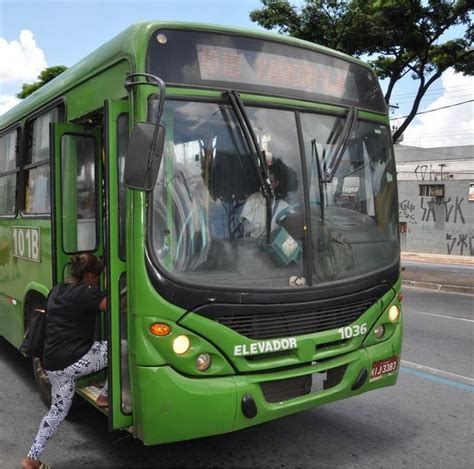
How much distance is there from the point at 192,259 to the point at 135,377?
75cm

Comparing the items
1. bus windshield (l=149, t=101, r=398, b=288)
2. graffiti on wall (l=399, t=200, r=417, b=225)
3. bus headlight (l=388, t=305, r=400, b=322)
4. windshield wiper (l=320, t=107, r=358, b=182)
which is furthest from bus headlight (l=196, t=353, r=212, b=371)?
graffiti on wall (l=399, t=200, r=417, b=225)

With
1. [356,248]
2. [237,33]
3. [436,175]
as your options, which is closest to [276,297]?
[356,248]

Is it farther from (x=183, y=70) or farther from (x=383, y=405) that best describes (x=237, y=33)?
(x=383, y=405)

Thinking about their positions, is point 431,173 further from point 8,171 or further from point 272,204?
point 272,204

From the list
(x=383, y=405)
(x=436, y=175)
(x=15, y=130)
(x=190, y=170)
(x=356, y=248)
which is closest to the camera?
(x=190, y=170)

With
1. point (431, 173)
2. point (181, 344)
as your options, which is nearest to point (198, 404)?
point (181, 344)

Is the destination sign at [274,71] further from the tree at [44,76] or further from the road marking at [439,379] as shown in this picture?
the tree at [44,76]

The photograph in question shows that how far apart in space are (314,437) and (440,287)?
407 inches

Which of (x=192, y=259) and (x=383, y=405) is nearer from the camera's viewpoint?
(x=192, y=259)

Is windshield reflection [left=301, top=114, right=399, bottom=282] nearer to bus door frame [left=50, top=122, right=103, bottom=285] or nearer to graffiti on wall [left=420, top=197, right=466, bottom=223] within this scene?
bus door frame [left=50, top=122, right=103, bottom=285]

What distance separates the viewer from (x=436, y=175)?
86.2 feet

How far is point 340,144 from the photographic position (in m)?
3.74

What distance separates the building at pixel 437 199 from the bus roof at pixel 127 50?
75.5ft

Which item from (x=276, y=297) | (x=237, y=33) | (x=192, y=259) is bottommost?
(x=276, y=297)
